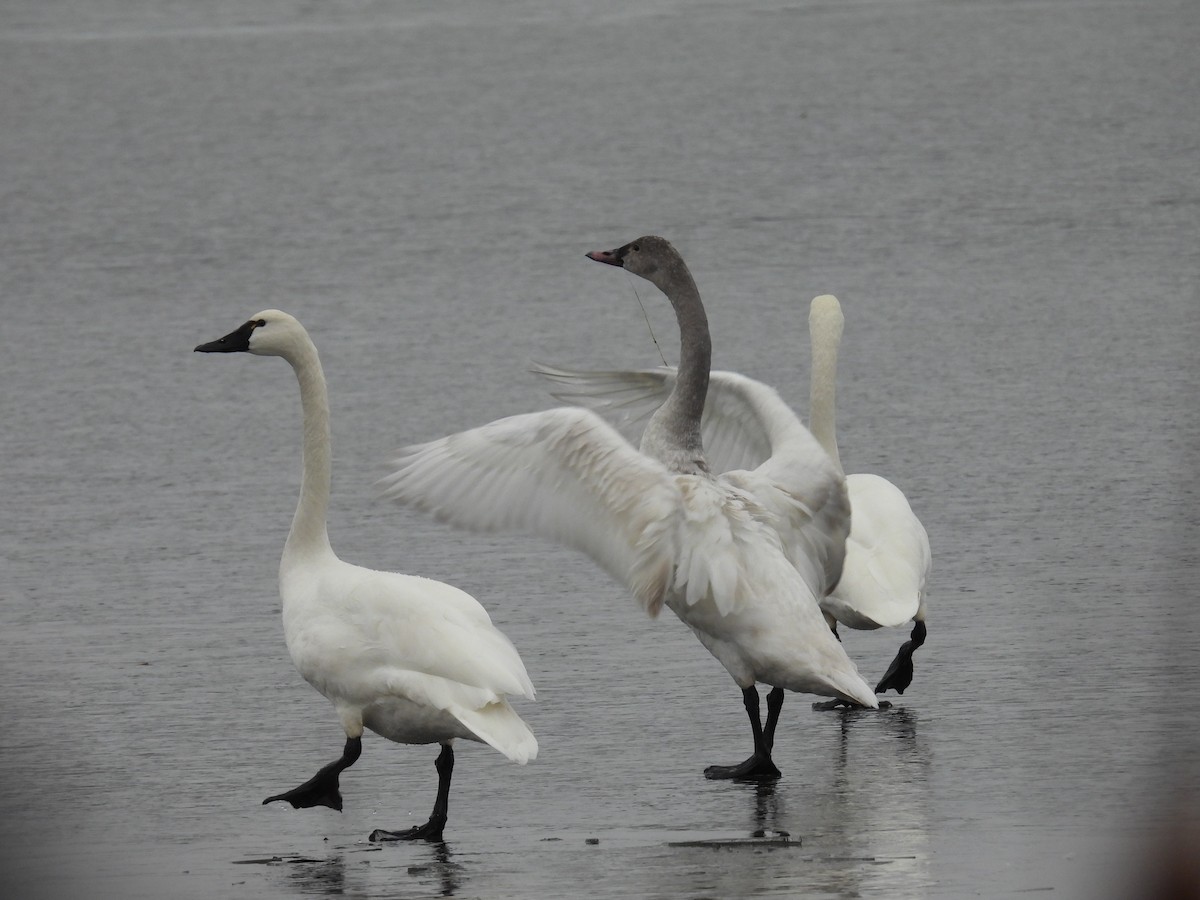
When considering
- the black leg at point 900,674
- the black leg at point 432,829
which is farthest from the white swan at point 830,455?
the black leg at point 432,829

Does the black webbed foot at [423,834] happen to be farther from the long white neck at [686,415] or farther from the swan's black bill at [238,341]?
the swan's black bill at [238,341]

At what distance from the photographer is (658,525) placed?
5836mm

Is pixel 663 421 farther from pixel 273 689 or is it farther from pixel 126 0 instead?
pixel 126 0

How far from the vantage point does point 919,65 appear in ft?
85.0

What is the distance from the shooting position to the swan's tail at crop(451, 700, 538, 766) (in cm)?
514

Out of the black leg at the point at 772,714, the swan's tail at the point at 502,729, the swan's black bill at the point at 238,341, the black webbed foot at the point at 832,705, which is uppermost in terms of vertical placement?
the swan's black bill at the point at 238,341

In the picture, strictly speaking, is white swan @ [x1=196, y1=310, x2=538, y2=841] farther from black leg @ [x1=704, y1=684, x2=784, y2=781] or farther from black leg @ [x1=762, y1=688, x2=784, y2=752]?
black leg @ [x1=762, y1=688, x2=784, y2=752]

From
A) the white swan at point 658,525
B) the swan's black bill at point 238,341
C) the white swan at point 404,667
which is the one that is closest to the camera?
the white swan at point 404,667

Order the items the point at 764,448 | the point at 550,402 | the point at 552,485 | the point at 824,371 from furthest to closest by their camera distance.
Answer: the point at 550,402 → the point at 824,371 → the point at 764,448 → the point at 552,485

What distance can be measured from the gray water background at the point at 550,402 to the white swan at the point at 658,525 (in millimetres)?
300

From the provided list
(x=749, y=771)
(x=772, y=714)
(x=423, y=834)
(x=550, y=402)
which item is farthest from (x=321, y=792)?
(x=550, y=402)

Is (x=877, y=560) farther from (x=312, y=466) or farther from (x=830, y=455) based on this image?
(x=312, y=466)

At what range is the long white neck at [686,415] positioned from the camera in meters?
6.58

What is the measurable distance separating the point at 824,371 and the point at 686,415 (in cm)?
103
